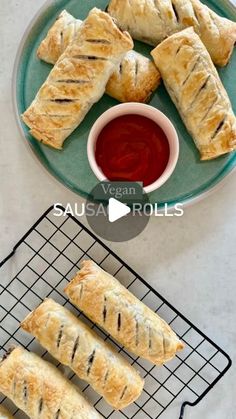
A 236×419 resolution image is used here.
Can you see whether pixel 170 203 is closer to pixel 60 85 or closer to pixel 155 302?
pixel 155 302

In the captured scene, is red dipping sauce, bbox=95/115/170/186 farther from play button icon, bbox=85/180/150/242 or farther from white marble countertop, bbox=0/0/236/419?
white marble countertop, bbox=0/0/236/419

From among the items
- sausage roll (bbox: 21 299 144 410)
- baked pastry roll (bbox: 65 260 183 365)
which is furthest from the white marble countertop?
sausage roll (bbox: 21 299 144 410)

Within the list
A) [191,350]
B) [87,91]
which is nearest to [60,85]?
[87,91]

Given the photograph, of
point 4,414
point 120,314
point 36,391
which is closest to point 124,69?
point 120,314

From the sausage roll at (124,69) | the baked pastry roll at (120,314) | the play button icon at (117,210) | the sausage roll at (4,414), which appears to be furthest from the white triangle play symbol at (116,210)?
the sausage roll at (4,414)

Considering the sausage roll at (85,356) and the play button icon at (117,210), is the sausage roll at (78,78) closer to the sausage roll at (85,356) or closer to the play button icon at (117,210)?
the play button icon at (117,210)
